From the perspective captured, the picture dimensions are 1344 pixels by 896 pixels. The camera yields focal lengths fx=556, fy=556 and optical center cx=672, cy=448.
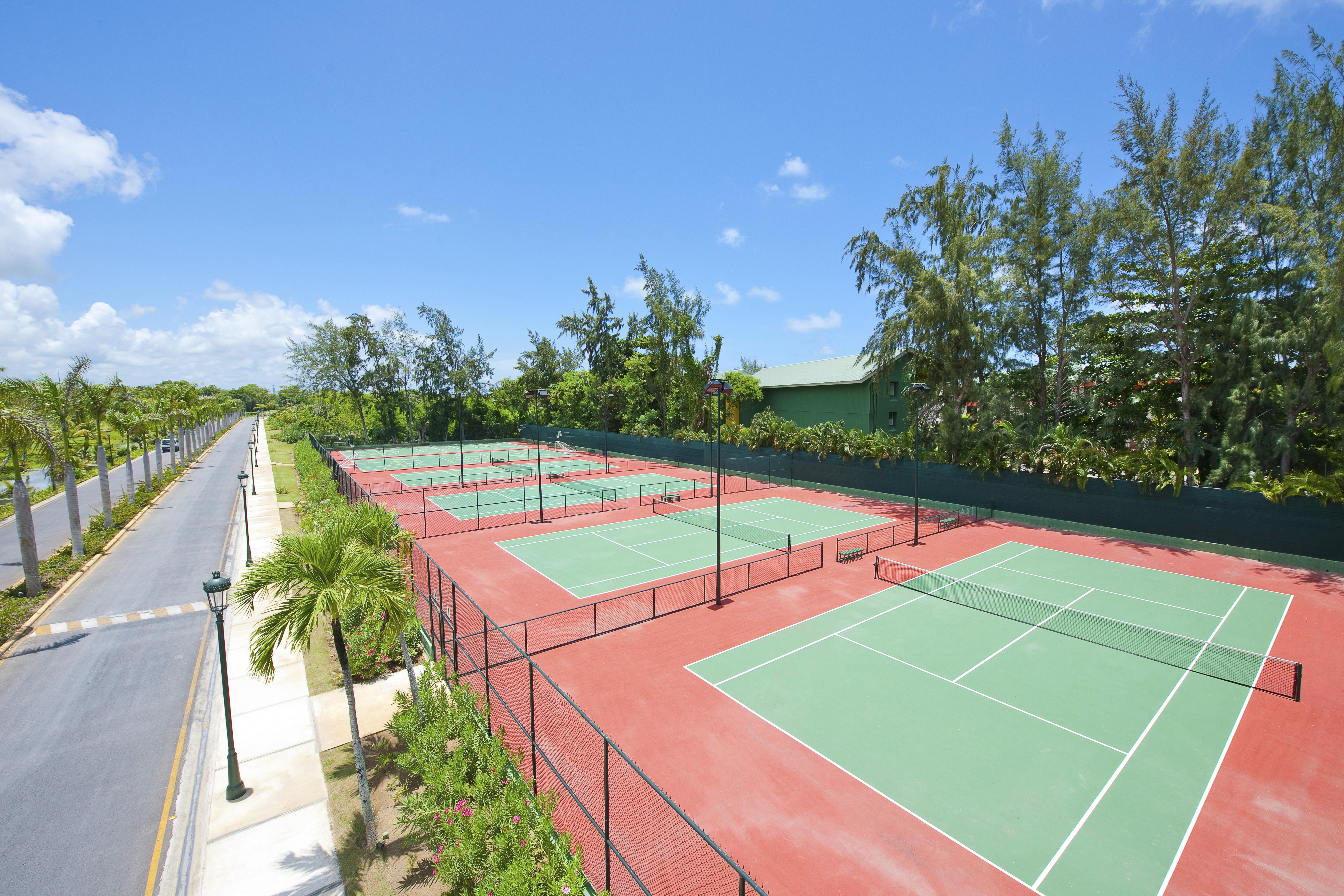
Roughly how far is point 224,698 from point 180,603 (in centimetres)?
1236

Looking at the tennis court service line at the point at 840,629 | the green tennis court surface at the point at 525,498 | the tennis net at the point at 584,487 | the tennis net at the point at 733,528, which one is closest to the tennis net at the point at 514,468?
the tennis net at the point at 584,487

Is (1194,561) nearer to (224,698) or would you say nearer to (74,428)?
(224,698)

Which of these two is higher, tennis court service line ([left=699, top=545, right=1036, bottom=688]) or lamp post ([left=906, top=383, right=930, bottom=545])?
lamp post ([left=906, top=383, right=930, bottom=545])

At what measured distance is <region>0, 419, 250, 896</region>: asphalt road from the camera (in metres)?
8.19

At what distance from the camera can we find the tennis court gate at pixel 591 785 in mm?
7215

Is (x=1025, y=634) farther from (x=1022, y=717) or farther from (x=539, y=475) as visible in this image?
(x=539, y=475)

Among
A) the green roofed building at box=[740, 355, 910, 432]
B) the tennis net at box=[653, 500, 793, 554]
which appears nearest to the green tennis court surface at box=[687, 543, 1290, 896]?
the tennis net at box=[653, 500, 793, 554]

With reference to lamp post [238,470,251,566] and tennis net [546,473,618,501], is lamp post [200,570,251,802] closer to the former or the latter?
lamp post [238,470,251,566]

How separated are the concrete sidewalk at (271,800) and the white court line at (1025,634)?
12291 millimetres

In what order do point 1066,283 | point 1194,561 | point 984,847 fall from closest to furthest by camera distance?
point 984,847, point 1194,561, point 1066,283

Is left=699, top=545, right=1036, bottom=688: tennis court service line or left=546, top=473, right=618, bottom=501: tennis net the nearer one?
left=699, top=545, right=1036, bottom=688: tennis court service line

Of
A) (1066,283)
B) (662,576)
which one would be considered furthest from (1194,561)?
(662,576)

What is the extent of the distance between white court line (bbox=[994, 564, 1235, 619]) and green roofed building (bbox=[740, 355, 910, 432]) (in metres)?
18.3

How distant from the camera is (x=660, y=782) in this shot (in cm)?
922
